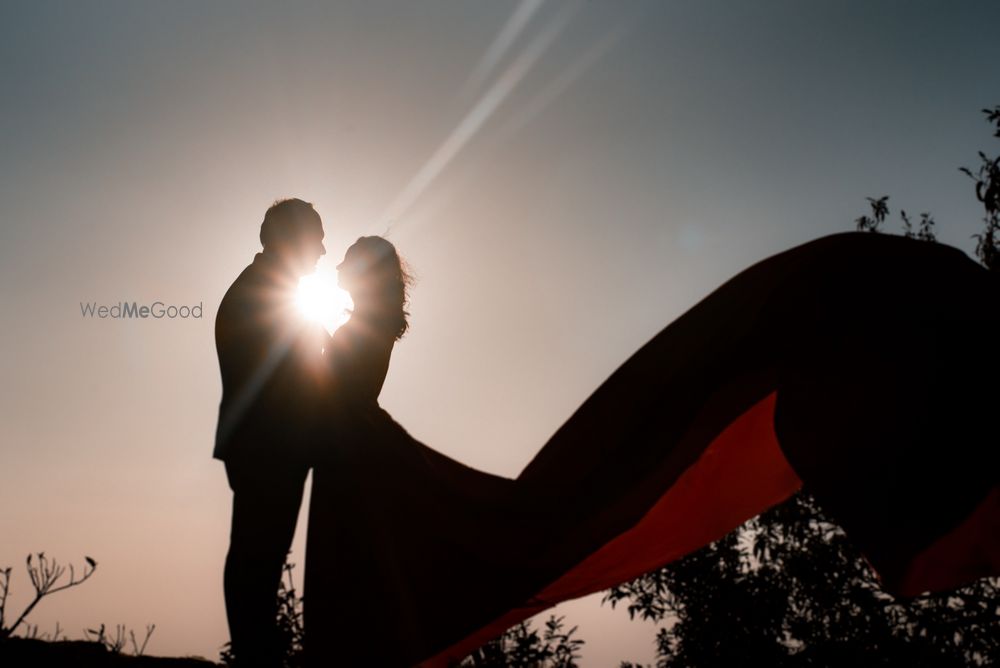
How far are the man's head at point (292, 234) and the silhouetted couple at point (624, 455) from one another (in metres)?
0.01

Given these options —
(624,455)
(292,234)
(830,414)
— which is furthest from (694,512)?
(292,234)

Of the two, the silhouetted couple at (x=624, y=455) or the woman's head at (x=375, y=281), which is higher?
the woman's head at (x=375, y=281)

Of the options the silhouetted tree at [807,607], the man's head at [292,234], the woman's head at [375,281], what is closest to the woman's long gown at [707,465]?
the woman's head at [375,281]

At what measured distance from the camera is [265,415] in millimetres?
A: 2584

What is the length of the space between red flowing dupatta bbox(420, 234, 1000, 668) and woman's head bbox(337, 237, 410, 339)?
38.0 inches

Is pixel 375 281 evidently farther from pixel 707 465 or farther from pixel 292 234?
pixel 707 465

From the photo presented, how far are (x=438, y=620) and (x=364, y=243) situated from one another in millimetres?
1735

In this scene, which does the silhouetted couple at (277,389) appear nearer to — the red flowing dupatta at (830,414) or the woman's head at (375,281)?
the woman's head at (375,281)

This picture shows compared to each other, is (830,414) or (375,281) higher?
(375,281)

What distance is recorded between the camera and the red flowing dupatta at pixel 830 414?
88.4 inches

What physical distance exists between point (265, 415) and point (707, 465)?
5.87ft

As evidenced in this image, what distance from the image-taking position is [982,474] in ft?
7.27

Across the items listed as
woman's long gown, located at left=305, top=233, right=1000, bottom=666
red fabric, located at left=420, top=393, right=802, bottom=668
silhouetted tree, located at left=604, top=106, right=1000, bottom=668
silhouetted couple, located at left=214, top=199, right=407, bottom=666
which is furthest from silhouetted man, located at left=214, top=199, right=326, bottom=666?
silhouetted tree, located at left=604, top=106, right=1000, bottom=668

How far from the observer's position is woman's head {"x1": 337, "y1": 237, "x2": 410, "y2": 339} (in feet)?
10.5
